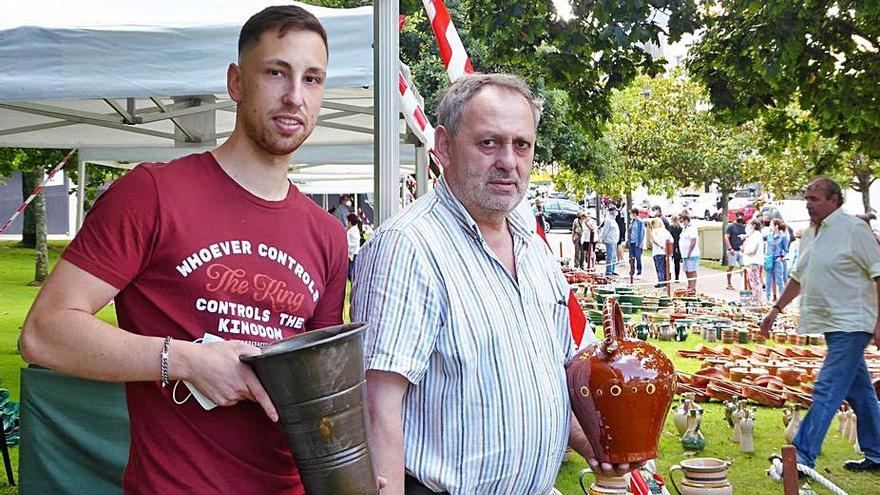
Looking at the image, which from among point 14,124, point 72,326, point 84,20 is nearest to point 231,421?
point 72,326

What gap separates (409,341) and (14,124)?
6610 millimetres

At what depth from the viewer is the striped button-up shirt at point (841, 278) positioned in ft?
22.1

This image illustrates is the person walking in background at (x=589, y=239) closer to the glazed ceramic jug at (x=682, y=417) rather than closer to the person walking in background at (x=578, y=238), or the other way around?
the person walking in background at (x=578, y=238)

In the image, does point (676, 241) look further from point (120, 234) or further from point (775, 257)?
point (120, 234)

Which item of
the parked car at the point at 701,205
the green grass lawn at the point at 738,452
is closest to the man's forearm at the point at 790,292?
the green grass lawn at the point at 738,452

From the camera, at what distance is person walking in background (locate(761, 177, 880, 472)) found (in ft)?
22.0

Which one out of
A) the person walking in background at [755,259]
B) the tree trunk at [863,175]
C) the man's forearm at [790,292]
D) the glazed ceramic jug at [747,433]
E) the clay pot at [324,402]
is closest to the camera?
the clay pot at [324,402]

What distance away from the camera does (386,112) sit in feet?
10.5

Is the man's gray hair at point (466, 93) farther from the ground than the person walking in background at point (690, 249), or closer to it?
farther from the ground

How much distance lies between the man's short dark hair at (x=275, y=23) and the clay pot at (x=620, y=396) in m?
0.96

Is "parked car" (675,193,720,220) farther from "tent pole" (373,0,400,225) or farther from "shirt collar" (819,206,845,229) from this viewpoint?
"tent pole" (373,0,400,225)

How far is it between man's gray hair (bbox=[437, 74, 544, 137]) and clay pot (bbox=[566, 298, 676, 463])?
56 centimetres

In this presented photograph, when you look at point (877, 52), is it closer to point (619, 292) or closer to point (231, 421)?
point (619, 292)

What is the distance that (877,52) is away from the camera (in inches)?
373
